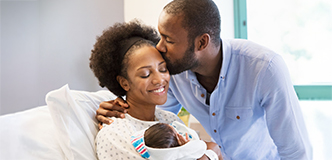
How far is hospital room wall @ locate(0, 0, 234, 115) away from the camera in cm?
175

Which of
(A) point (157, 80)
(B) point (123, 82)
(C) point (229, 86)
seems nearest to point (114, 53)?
(B) point (123, 82)

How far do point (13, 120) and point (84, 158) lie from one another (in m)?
0.33

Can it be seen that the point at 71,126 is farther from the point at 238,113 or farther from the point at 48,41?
the point at 48,41

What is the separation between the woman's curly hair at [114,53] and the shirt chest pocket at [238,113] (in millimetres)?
581

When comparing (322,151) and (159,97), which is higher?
(159,97)

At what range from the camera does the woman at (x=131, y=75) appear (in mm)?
1279

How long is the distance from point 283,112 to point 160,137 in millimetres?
696

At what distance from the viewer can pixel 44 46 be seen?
206 cm

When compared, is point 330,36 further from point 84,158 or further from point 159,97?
point 84,158

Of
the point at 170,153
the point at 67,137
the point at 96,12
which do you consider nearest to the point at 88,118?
the point at 67,137

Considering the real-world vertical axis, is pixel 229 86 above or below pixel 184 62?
below

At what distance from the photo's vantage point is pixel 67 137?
1151 mm

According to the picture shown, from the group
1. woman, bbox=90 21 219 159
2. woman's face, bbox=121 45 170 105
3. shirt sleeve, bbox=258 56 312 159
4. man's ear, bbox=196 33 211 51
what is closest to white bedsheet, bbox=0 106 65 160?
woman, bbox=90 21 219 159

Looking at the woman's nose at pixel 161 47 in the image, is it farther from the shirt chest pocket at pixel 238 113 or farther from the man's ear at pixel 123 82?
→ the shirt chest pocket at pixel 238 113
